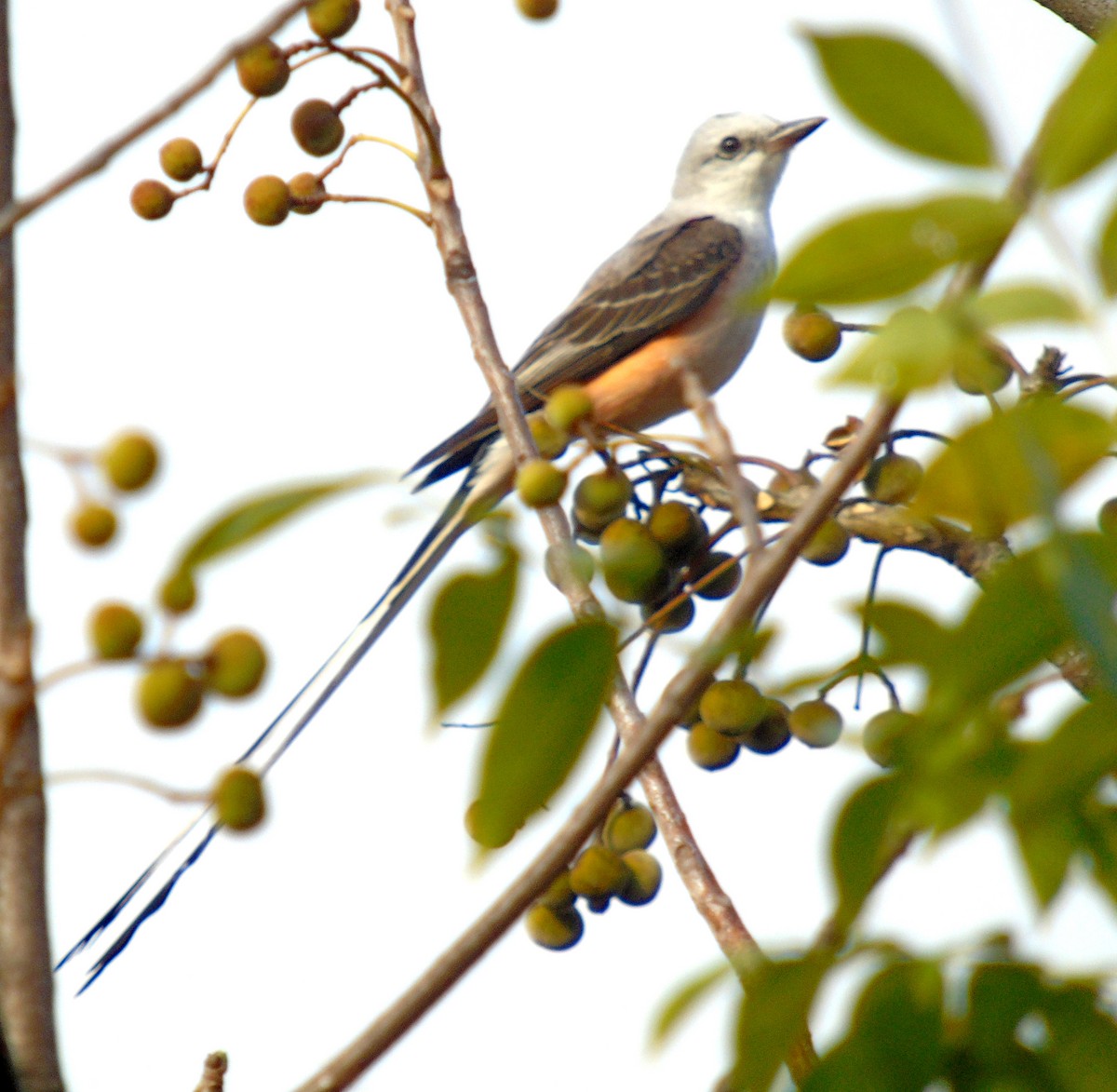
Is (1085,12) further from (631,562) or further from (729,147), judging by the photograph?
(729,147)

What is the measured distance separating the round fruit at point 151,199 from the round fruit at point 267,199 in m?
0.11

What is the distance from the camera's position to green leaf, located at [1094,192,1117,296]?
2.36 feet

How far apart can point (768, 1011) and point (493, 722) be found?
0.26 metres

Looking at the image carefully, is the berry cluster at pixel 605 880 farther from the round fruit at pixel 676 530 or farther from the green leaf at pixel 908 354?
the green leaf at pixel 908 354

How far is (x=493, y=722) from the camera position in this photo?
3.14 ft

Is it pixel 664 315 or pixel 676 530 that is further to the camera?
pixel 664 315

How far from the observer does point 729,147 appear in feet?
17.5

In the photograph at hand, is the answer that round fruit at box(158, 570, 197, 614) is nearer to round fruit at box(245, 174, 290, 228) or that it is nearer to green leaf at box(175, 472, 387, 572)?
green leaf at box(175, 472, 387, 572)

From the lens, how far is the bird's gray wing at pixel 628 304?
4332 mm

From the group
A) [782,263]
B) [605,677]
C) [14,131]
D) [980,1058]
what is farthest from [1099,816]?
[14,131]

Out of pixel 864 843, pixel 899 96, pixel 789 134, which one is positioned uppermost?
pixel 789 134

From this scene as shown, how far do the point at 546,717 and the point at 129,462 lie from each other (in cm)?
33

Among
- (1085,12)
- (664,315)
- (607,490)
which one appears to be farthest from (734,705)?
(664,315)

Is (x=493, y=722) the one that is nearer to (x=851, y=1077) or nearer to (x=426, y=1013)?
(x=426, y=1013)
